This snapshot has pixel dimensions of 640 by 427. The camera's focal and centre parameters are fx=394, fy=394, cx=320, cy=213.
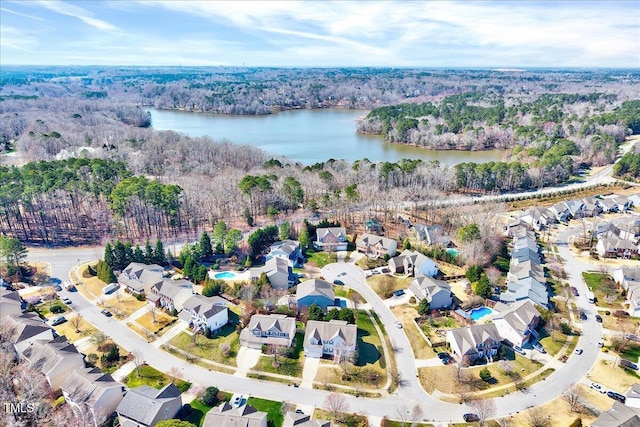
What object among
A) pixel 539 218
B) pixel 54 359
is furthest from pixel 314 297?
pixel 539 218

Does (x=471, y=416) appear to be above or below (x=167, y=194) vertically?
below

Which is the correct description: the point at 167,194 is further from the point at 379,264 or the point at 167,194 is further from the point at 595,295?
the point at 595,295

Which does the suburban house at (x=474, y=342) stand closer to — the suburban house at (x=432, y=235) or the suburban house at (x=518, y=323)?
the suburban house at (x=518, y=323)

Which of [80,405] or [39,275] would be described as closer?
[80,405]

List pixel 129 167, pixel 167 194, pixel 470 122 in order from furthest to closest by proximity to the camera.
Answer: pixel 470 122
pixel 129 167
pixel 167 194

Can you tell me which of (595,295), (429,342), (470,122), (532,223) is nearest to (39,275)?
(429,342)

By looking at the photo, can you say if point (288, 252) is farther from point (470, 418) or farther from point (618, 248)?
point (618, 248)

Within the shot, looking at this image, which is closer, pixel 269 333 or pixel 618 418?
pixel 618 418

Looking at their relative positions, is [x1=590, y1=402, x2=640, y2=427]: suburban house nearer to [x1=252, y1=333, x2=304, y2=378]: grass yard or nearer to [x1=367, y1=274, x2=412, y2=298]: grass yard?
[x1=252, y1=333, x2=304, y2=378]: grass yard
